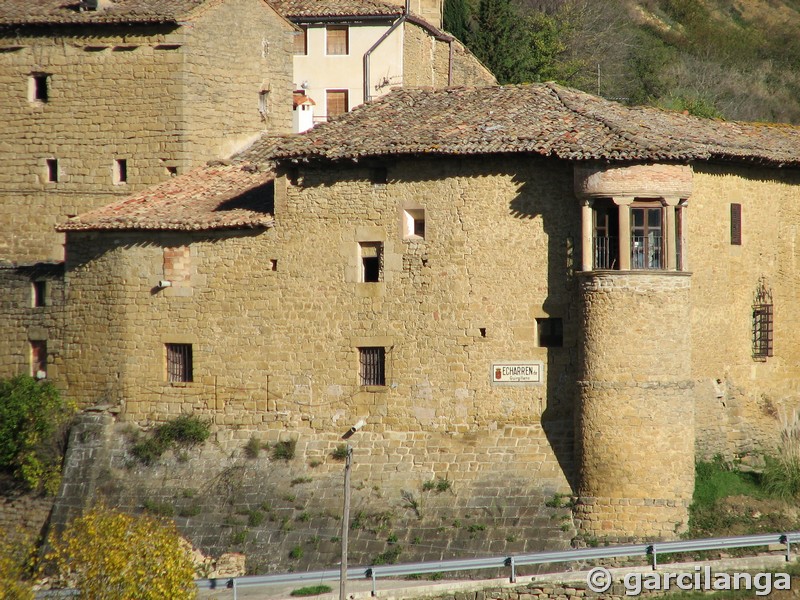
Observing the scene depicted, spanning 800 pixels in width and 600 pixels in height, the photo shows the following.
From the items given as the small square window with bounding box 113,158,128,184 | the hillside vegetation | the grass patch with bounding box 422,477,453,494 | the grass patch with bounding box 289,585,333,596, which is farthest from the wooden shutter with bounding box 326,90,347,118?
the grass patch with bounding box 289,585,333,596

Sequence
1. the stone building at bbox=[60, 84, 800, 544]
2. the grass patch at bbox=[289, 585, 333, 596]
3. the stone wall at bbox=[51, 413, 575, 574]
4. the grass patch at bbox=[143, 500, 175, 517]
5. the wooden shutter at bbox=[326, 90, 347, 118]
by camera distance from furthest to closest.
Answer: the wooden shutter at bbox=[326, 90, 347, 118], the grass patch at bbox=[143, 500, 175, 517], the stone wall at bbox=[51, 413, 575, 574], the stone building at bbox=[60, 84, 800, 544], the grass patch at bbox=[289, 585, 333, 596]

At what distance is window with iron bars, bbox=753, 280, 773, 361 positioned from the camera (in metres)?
31.5

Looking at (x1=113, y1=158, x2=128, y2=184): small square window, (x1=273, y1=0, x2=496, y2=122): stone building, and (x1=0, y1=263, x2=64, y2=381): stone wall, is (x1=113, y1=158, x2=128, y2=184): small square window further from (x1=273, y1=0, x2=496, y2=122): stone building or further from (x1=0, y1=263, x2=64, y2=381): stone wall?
(x1=273, y1=0, x2=496, y2=122): stone building

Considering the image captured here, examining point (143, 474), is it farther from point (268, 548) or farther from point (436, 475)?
point (436, 475)

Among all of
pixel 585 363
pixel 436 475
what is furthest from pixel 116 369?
pixel 585 363

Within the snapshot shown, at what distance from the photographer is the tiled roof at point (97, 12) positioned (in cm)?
3697

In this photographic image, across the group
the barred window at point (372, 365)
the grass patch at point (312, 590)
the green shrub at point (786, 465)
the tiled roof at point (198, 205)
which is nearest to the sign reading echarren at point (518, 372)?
the barred window at point (372, 365)

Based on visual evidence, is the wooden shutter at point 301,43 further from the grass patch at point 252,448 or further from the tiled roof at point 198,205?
the grass patch at point 252,448

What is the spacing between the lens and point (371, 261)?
30750mm

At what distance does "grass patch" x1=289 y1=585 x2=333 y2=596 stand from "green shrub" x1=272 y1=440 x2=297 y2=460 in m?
3.89

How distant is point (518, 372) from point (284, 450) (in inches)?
195

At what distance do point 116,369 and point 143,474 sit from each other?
8.05 ft

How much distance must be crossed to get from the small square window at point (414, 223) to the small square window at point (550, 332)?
9.35 feet

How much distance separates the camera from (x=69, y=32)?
37.8m
